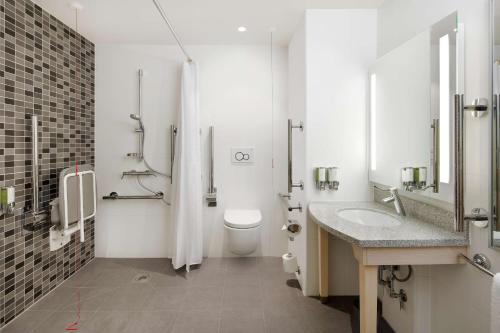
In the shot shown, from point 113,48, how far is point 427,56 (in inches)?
121

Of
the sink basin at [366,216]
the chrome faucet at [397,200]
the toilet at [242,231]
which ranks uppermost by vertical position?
the chrome faucet at [397,200]

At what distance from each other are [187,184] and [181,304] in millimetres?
1122

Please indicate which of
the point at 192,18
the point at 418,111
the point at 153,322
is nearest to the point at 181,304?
the point at 153,322

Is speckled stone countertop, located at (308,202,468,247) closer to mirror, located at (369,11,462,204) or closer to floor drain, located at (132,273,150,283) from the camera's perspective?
mirror, located at (369,11,462,204)

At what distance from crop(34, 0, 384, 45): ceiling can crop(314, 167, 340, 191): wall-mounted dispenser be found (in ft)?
4.34

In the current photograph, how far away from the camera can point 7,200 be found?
181 centimetres

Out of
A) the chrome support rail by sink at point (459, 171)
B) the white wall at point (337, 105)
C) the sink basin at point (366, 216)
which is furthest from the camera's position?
the white wall at point (337, 105)

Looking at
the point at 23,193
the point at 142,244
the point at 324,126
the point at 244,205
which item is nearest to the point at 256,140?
the point at 244,205

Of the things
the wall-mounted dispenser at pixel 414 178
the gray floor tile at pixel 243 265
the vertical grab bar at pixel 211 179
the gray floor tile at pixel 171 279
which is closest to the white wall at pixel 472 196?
the wall-mounted dispenser at pixel 414 178

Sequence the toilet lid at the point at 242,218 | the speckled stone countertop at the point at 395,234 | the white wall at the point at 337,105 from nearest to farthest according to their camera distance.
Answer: the speckled stone countertop at the point at 395,234 → the white wall at the point at 337,105 → the toilet lid at the point at 242,218

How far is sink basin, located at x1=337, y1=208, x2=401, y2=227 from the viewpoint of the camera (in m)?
1.91

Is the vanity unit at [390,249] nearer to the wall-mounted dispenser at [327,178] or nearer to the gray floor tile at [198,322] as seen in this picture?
the wall-mounted dispenser at [327,178]

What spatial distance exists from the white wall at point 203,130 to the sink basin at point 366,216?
4.03 ft

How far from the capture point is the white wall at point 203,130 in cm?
320
